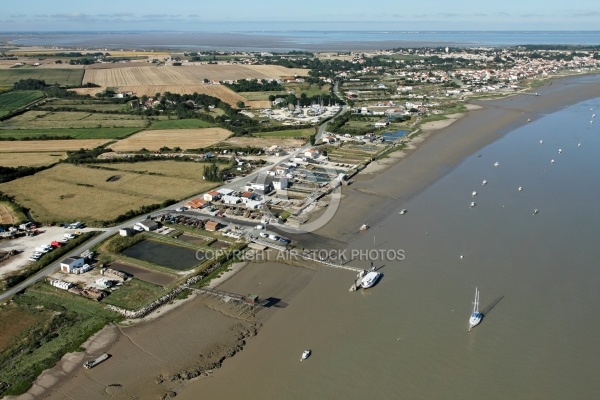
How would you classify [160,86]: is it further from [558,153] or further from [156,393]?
[156,393]

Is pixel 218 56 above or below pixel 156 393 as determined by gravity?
above

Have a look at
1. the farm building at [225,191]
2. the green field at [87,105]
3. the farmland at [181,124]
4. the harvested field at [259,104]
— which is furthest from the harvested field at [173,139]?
the green field at [87,105]

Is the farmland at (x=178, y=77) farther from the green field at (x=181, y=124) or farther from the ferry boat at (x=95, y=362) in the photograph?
the ferry boat at (x=95, y=362)

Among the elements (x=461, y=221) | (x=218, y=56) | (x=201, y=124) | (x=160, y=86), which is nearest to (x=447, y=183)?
(x=461, y=221)

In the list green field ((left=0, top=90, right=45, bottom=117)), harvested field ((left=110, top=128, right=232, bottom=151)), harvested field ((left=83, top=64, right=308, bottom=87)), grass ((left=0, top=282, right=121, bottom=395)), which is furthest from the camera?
harvested field ((left=83, top=64, right=308, bottom=87))

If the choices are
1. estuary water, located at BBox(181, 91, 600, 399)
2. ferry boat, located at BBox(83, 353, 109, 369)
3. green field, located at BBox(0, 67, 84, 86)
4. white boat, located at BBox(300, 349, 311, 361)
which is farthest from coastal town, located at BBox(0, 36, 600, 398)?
green field, located at BBox(0, 67, 84, 86)

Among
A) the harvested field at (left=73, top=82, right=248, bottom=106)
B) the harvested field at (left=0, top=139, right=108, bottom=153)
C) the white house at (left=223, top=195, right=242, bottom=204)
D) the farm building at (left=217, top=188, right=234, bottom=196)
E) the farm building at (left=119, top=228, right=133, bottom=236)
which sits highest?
the harvested field at (left=73, top=82, right=248, bottom=106)

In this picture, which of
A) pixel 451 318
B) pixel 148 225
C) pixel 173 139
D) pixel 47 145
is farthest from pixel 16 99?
pixel 451 318

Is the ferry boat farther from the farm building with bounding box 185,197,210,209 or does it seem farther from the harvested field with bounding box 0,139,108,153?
the harvested field with bounding box 0,139,108,153
